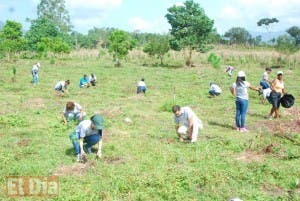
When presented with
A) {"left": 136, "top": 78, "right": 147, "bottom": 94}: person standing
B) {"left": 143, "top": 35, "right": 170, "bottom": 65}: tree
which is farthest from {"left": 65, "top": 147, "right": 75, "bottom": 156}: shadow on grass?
{"left": 143, "top": 35, "right": 170, "bottom": 65}: tree

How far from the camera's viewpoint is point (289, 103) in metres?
14.8

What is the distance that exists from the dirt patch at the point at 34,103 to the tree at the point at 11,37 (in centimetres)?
2365

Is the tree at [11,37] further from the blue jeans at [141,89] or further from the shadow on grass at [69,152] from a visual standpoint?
the shadow on grass at [69,152]

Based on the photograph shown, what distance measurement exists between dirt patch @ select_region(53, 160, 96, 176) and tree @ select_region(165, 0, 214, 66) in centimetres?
2929

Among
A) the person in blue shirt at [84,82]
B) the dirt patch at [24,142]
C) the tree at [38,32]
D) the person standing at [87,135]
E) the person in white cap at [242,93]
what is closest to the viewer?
the person standing at [87,135]

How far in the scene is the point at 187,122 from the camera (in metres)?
11.4

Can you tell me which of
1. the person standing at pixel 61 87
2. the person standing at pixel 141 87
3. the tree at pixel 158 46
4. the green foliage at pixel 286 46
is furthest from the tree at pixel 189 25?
the person standing at pixel 61 87

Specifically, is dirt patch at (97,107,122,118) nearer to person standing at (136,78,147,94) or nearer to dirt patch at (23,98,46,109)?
dirt patch at (23,98,46,109)

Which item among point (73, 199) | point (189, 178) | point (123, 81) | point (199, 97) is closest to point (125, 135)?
point (189, 178)

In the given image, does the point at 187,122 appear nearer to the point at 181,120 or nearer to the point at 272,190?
the point at 181,120

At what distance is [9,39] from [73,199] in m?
37.3

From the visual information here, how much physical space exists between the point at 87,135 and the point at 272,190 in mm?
4316

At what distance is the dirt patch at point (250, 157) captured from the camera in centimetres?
998

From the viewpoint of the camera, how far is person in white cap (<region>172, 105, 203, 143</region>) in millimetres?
11203
